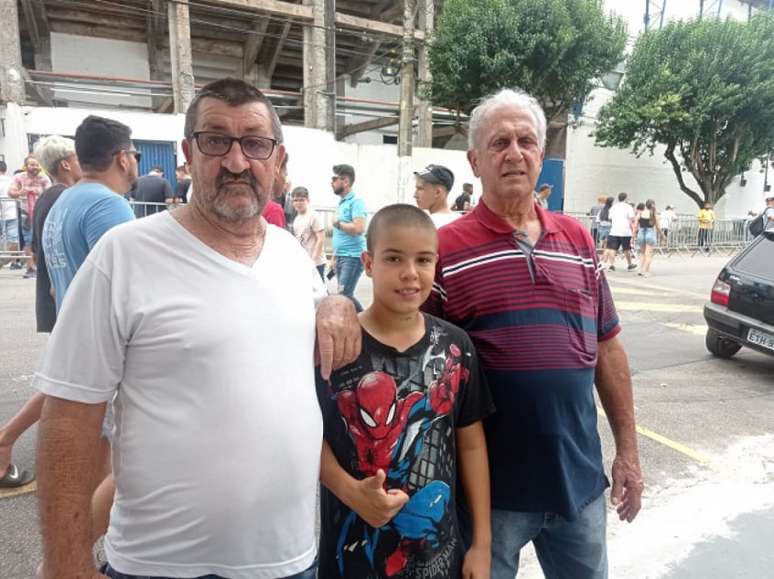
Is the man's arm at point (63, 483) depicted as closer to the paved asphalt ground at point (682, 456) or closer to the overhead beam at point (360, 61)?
the paved asphalt ground at point (682, 456)

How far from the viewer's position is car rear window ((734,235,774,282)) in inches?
230

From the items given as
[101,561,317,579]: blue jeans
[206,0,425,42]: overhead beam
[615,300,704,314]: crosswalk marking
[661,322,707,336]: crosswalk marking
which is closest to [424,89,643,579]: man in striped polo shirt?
[101,561,317,579]: blue jeans

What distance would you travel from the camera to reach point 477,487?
163 cm

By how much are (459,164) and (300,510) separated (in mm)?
18252

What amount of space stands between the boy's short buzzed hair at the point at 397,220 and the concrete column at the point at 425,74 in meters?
17.9

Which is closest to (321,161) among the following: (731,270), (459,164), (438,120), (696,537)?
(459,164)

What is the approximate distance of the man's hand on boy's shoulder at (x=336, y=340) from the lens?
1.49m

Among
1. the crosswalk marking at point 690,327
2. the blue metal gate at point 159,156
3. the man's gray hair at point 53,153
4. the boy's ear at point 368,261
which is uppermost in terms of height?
the blue metal gate at point 159,156

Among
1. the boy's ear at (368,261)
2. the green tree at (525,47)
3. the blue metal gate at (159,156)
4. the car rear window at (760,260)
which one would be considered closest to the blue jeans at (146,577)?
the boy's ear at (368,261)

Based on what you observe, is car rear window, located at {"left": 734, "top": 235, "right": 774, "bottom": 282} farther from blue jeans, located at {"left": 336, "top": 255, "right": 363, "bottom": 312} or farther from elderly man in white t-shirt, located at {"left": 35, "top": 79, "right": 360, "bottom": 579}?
elderly man in white t-shirt, located at {"left": 35, "top": 79, "right": 360, "bottom": 579}

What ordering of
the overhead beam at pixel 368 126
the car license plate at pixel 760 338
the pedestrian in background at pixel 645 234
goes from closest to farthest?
the car license plate at pixel 760 338 → the pedestrian in background at pixel 645 234 → the overhead beam at pixel 368 126

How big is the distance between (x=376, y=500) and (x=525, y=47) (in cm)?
1620

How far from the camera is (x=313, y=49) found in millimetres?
17375

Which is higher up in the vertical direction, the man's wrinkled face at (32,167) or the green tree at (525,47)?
the green tree at (525,47)
